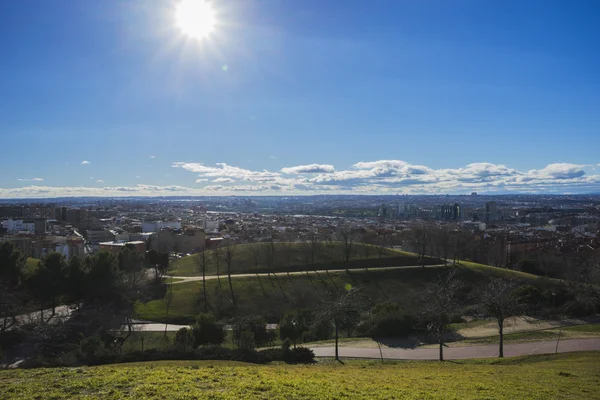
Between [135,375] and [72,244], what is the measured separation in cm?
8932

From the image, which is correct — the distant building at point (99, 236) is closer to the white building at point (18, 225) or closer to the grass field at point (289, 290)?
the white building at point (18, 225)

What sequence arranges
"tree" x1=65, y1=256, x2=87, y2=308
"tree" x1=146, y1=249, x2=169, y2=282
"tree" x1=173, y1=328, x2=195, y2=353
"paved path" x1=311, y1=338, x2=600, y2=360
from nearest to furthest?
"tree" x1=173, y1=328, x2=195, y2=353 → "paved path" x1=311, y1=338, x2=600, y2=360 → "tree" x1=65, y1=256, x2=87, y2=308 → "tree" x1=146, y1=249, x2=169, y2=282

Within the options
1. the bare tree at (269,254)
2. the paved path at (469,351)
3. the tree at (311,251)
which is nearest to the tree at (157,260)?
the bare tree at (269,254)

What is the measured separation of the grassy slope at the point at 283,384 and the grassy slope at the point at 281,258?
50171mm

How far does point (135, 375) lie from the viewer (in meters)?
16.4

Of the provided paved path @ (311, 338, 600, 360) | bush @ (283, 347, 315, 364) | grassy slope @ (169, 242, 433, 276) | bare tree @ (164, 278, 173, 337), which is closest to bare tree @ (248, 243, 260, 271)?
grassy slope @ (169, 242, 433, 276)

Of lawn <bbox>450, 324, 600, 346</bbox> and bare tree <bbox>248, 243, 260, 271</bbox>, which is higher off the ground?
bare tree <bbox>248, 243, 260, 271</bbox>

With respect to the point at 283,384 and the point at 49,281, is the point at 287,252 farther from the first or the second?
the point at 283,384

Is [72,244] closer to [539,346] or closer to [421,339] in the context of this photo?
[421,339]

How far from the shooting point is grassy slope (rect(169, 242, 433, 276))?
227ft

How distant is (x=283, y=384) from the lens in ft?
50.4

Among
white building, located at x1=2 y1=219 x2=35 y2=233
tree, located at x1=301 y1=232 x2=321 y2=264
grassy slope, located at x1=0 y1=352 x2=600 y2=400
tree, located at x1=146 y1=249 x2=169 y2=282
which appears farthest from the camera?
white building, located at x1=2 y1=219 x2=35 y2=233

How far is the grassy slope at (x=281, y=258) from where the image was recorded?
6925 cm

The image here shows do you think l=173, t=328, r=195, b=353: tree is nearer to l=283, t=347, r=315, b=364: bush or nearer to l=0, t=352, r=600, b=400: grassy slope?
l=283, t=347, r=315, b=364: bush
